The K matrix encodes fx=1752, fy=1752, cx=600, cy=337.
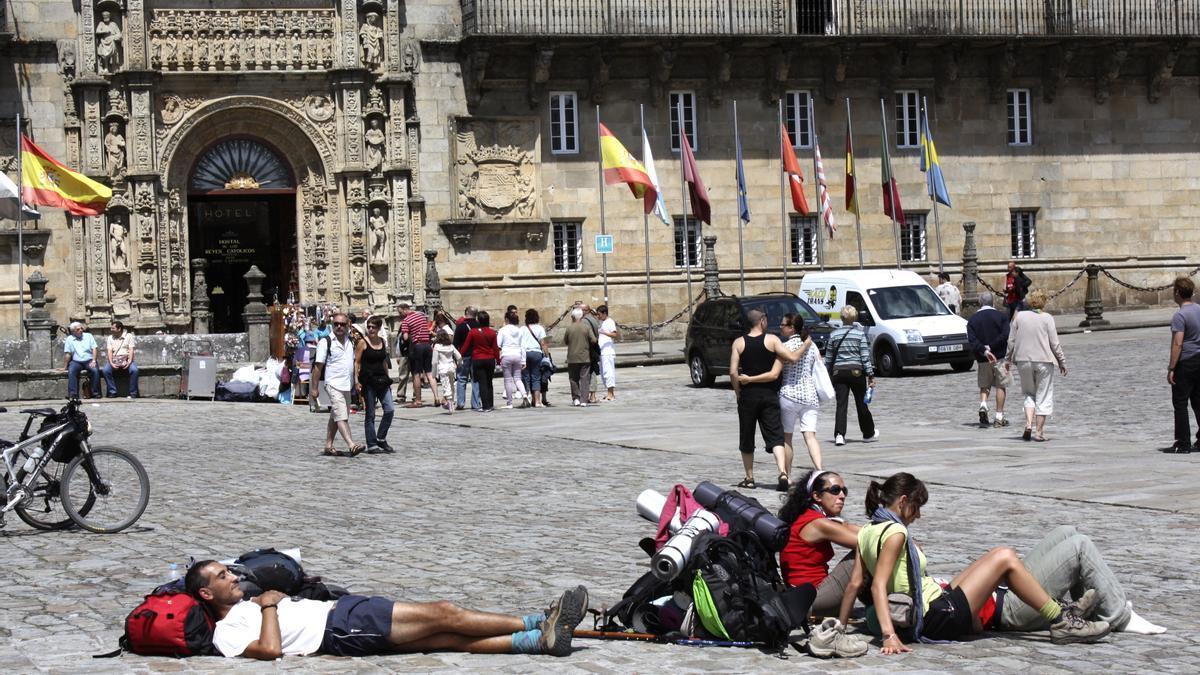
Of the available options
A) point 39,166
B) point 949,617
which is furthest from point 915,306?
point 949,617

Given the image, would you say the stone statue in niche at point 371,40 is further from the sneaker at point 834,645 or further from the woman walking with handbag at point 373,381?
the sneaker at point 834,645

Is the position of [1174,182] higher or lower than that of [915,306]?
higher

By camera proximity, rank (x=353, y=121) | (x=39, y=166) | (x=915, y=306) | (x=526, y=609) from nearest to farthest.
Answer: (x=526, y=609) < (x=915, y=306) < (x=39, y=166) < (x=353, y=121)

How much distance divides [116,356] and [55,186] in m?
4.52

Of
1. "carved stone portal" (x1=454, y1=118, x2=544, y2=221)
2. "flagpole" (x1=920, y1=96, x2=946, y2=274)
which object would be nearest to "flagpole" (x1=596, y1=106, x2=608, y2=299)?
"carved stone portal" (x1=454, y1=118, x2=544, y2=221)

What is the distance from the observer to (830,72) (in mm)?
39469

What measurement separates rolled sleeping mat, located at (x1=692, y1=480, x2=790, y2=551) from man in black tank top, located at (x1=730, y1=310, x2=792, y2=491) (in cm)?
604

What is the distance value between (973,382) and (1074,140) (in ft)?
52.2

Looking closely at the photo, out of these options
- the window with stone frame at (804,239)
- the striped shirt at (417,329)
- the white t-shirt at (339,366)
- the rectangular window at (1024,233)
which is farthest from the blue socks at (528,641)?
the rectangular window at (1024,233)

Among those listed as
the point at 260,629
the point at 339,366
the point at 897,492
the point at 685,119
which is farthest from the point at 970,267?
the point at 260,629

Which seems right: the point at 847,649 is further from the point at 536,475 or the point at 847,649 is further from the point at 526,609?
the point at 536,475

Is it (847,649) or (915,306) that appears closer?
(847,649)

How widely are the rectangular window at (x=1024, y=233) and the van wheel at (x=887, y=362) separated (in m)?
12.3

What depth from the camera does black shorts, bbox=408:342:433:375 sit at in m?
27.2
